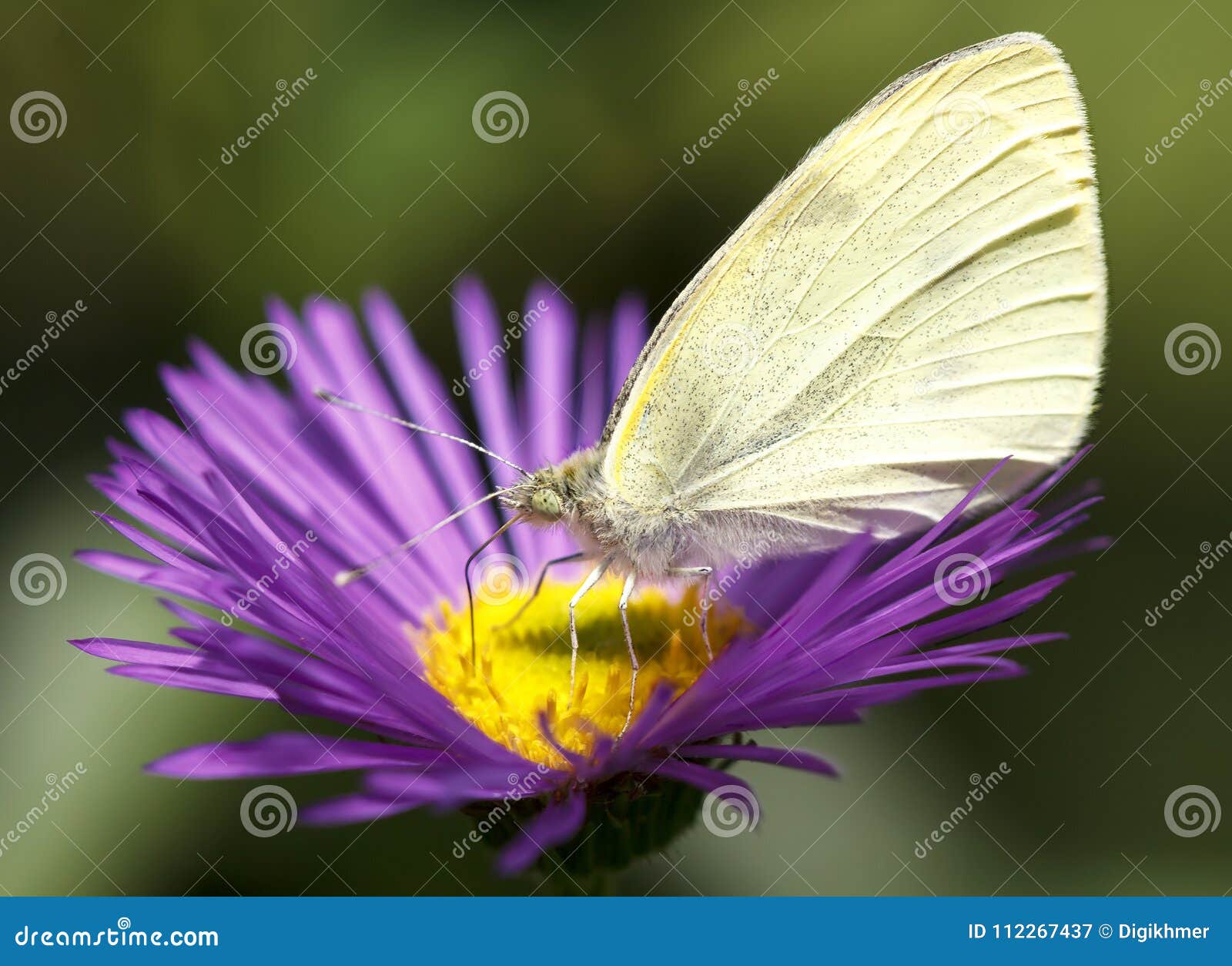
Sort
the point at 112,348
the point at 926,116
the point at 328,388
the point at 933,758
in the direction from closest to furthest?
the point at 926,116 < the point at 933,758 < the point at 112,348 < the point at 328,388

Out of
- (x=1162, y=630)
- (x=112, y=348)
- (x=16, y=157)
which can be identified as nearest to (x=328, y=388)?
(x=112, y=348)

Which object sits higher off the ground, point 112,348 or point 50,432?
point 112,348

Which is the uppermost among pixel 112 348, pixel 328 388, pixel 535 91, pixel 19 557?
pixel 535 91

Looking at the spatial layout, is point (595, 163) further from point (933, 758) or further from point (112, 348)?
point (933, 758)
